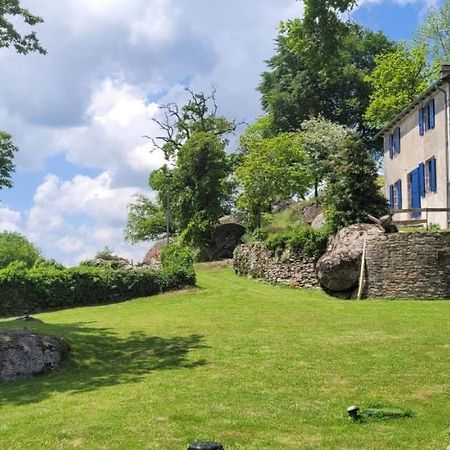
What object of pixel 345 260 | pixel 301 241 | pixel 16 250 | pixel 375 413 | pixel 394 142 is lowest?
pixel 375 413

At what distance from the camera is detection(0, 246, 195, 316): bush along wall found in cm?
2848

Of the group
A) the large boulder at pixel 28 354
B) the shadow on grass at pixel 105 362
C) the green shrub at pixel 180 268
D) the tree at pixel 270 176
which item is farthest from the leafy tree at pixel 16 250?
the large boulder at pixel 28 354

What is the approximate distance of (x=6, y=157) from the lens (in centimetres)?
3139

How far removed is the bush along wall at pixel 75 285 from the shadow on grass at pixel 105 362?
11.3 m

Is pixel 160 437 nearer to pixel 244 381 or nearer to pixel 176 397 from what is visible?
pixel 176 397

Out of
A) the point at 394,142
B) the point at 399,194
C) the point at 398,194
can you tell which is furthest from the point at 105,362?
the point at 394,142

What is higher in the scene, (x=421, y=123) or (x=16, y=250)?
(x=421, y=123)

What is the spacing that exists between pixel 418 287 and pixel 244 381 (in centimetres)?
1456

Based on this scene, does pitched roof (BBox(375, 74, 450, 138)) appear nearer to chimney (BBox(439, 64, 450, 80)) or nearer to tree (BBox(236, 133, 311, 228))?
chimney (BBox(439, 64, 450, 80))

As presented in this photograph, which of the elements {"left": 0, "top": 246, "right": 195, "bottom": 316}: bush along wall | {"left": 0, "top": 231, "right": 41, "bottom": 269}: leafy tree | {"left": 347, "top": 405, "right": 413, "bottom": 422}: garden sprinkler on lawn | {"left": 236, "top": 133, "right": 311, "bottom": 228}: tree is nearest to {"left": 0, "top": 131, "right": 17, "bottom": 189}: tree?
{"left": 0, "top": 246, "right": 195, "bottom": 316}: bush along wall

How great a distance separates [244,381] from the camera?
10.8 meters

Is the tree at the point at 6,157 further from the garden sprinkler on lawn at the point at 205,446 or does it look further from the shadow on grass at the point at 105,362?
the garden sprinkler on lawn at the point at 205,446

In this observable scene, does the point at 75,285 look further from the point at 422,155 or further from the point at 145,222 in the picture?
the point at 145,222

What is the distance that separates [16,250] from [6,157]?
5269cm
